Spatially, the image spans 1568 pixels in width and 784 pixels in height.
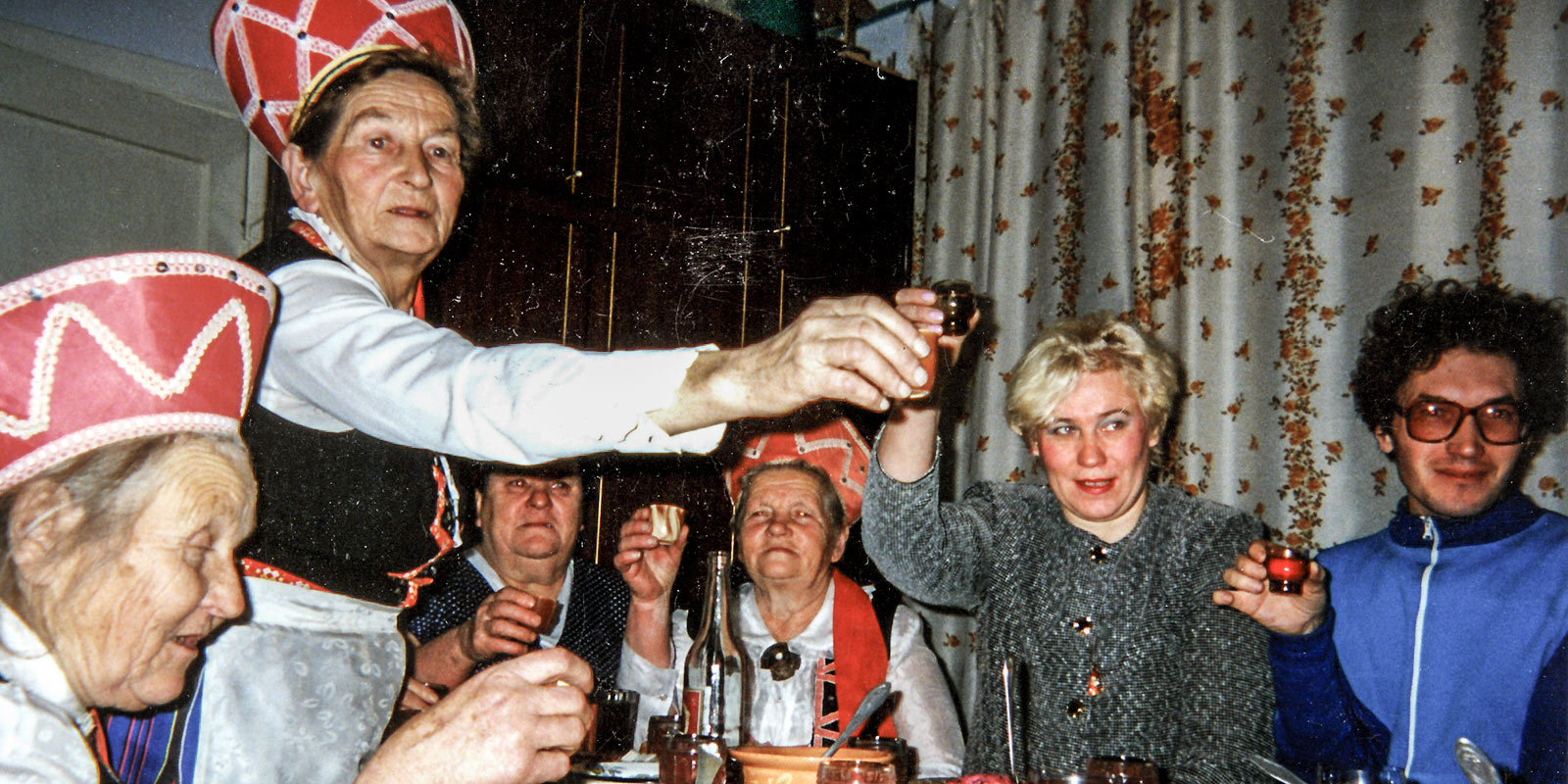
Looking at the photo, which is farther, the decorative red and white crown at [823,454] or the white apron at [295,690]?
the decorative red and white crown at [823,454]

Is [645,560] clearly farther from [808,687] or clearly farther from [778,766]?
[778,766]

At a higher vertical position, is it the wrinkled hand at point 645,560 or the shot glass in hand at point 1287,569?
the shot glass in hand at point 1287,569

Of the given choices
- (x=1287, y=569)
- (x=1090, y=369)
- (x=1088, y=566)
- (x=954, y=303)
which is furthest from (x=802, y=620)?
(x=954, y=303)

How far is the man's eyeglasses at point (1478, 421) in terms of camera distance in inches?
63.7

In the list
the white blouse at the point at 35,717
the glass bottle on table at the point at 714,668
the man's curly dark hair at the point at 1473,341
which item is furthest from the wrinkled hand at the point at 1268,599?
the white blouse at the point at 35,717

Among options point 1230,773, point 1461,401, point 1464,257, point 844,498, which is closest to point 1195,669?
point 1230,773

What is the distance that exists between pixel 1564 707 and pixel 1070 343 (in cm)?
89

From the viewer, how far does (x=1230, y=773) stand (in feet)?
4.45

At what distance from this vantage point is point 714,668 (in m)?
1.39

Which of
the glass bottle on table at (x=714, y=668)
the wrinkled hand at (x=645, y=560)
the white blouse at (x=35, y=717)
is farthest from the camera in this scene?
the wrinkled hand at (x=645, y=560)

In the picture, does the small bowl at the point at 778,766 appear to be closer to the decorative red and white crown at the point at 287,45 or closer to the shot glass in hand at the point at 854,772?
the shot glass in hand at the point at 854,772

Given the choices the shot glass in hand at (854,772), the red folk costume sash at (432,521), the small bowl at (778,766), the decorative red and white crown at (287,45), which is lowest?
the small bowl at (778,766)

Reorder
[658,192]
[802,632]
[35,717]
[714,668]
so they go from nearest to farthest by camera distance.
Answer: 1. [35,717]
2. [714,668]
3. [802,632]
4. [658,192]

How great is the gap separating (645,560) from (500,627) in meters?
0.60
